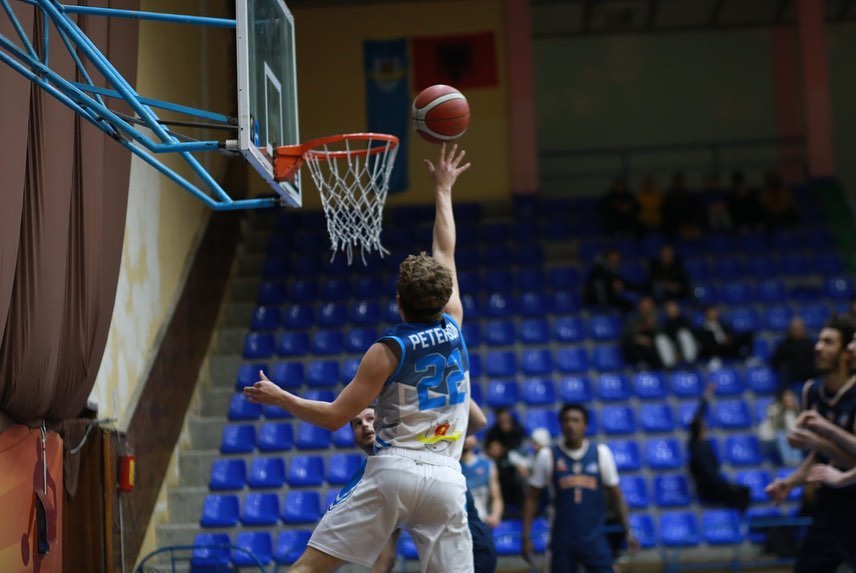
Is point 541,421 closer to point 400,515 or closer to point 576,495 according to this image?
point 576,495

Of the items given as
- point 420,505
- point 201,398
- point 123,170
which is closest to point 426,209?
point 201,398

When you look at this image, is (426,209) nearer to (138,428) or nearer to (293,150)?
(138,428)

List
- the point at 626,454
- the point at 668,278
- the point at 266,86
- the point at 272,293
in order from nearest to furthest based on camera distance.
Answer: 1. the point at 266,86
2. the point at 626,454
3. the point at 668,278
4. the point at 272,293

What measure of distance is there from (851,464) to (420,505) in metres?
2.73

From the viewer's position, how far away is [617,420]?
492 inches

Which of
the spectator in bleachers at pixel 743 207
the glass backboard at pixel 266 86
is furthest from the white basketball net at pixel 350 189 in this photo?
the spectator in bleachers at pixel 743 207

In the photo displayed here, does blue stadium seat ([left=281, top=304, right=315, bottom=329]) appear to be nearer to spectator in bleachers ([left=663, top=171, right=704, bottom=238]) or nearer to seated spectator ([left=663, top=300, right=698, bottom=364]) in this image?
seated spectator ([left=663, top=300, right=698, bottom=364])

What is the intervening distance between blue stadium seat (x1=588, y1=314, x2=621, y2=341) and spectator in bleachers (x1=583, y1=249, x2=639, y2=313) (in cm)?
16

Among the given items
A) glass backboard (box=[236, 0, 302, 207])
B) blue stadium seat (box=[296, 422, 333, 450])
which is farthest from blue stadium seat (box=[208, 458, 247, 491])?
glass backboard (box=[236, 0, 302, 207])

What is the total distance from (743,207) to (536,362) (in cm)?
434

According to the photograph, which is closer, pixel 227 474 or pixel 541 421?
pixel 227 474

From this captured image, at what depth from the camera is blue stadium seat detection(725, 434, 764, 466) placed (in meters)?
12.1

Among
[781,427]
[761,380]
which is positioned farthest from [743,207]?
[781,427]

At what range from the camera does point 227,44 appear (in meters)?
15.1
